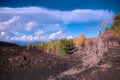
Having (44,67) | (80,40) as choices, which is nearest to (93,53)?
(80,40)

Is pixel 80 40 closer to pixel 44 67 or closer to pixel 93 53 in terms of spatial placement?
pixel 93 53

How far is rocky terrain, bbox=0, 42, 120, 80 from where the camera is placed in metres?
2.62

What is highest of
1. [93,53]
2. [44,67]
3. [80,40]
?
[80,40]

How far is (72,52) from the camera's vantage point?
2834mm

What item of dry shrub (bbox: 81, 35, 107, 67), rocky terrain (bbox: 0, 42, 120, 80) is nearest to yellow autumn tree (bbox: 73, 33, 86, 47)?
dry shrub (bbox: 81, 35, 107, 67)

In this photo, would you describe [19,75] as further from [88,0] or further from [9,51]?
[88,0]

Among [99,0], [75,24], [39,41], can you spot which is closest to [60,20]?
[75,24]

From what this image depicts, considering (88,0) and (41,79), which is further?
(88,0)

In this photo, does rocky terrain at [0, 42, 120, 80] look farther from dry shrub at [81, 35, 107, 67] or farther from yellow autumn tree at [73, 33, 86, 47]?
yellow autumn tree at [73, 33, 86, 47]

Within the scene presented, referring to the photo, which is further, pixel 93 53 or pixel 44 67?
pixel 93 53

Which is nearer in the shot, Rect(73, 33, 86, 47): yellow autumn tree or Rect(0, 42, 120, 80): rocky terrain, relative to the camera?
Rect(0, 42, 120, 80): rocky terrain

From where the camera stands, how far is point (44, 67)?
8.89 ft

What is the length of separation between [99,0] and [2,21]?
1281mm

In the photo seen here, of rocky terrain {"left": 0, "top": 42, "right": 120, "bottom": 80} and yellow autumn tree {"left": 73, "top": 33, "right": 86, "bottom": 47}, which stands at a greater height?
yellow autumn tree {"left": 73, "top": 33, "right": 86, "bottom": 47}
